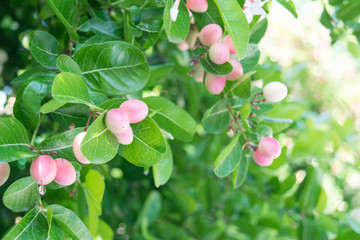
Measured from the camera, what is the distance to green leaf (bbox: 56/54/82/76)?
20.0 inches

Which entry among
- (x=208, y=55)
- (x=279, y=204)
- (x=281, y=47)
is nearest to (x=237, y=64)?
(x=208, y=55)

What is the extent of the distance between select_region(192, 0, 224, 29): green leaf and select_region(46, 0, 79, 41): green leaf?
0.21 m

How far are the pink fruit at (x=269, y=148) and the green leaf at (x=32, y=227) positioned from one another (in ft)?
1.17

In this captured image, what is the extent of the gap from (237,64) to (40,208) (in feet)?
1.27

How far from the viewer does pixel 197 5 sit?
2.02 feet

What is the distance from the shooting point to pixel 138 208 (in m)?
1.51

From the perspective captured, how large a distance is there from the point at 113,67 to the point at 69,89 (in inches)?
5.0

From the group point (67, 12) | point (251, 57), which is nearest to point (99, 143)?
point (67, 12)

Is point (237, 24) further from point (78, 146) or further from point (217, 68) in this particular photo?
point (78, 146)

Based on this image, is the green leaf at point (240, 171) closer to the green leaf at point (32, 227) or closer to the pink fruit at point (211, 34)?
the pink fruit at point (211, 34)

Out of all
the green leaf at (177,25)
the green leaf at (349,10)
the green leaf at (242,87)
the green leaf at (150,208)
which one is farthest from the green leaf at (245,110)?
the green leaf at (150,208)

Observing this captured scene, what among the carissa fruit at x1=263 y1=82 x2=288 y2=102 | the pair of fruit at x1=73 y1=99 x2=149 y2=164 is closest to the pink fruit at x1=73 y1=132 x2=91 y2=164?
the pair of fruit at x1=73 y1=99 x2=149 y2=164

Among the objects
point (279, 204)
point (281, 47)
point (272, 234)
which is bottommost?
point (281, 47)

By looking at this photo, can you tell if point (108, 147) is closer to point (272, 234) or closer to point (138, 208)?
point (138, 208)
